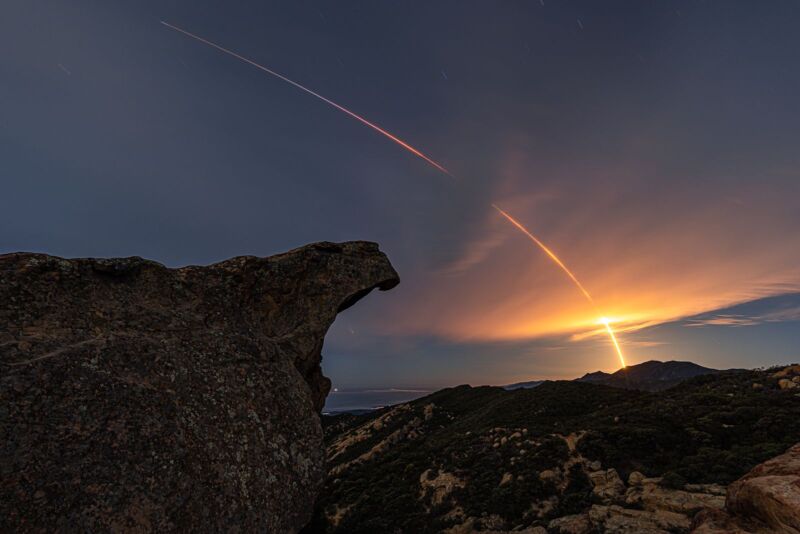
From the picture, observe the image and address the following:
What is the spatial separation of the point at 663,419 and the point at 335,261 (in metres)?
26.5

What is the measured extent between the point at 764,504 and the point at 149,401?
13.0 metres

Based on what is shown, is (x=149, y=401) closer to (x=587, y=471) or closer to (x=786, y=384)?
(x=587, y=471)

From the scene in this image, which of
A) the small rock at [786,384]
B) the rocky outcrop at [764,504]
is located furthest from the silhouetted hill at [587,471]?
the rocky outcrop at [764,504]

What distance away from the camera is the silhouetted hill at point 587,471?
15719mm

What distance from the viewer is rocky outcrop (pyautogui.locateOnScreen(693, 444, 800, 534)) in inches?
260

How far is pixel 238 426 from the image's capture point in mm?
9156

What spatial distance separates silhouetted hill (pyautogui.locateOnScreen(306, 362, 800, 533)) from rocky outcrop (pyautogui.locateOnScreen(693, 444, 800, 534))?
592cm

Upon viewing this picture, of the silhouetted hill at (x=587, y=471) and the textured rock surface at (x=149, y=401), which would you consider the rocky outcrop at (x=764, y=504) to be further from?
the textured rock surface at (x=149, y=401)

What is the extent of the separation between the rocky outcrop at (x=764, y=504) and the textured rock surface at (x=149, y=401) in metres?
9.69

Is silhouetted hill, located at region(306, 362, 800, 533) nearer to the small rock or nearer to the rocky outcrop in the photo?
the small rock

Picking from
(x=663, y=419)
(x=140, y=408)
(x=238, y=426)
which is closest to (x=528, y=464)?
(x=663, y=419)

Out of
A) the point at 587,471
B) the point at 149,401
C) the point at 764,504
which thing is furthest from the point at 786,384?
the point at 149,401

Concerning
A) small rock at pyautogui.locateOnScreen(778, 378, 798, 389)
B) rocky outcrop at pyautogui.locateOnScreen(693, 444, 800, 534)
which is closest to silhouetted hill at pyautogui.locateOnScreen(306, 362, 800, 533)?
small rock at pyautogui.locateOnScreen(778, 378, 798, 389)

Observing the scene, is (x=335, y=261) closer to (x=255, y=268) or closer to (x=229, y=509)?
(x=255, y=268)
